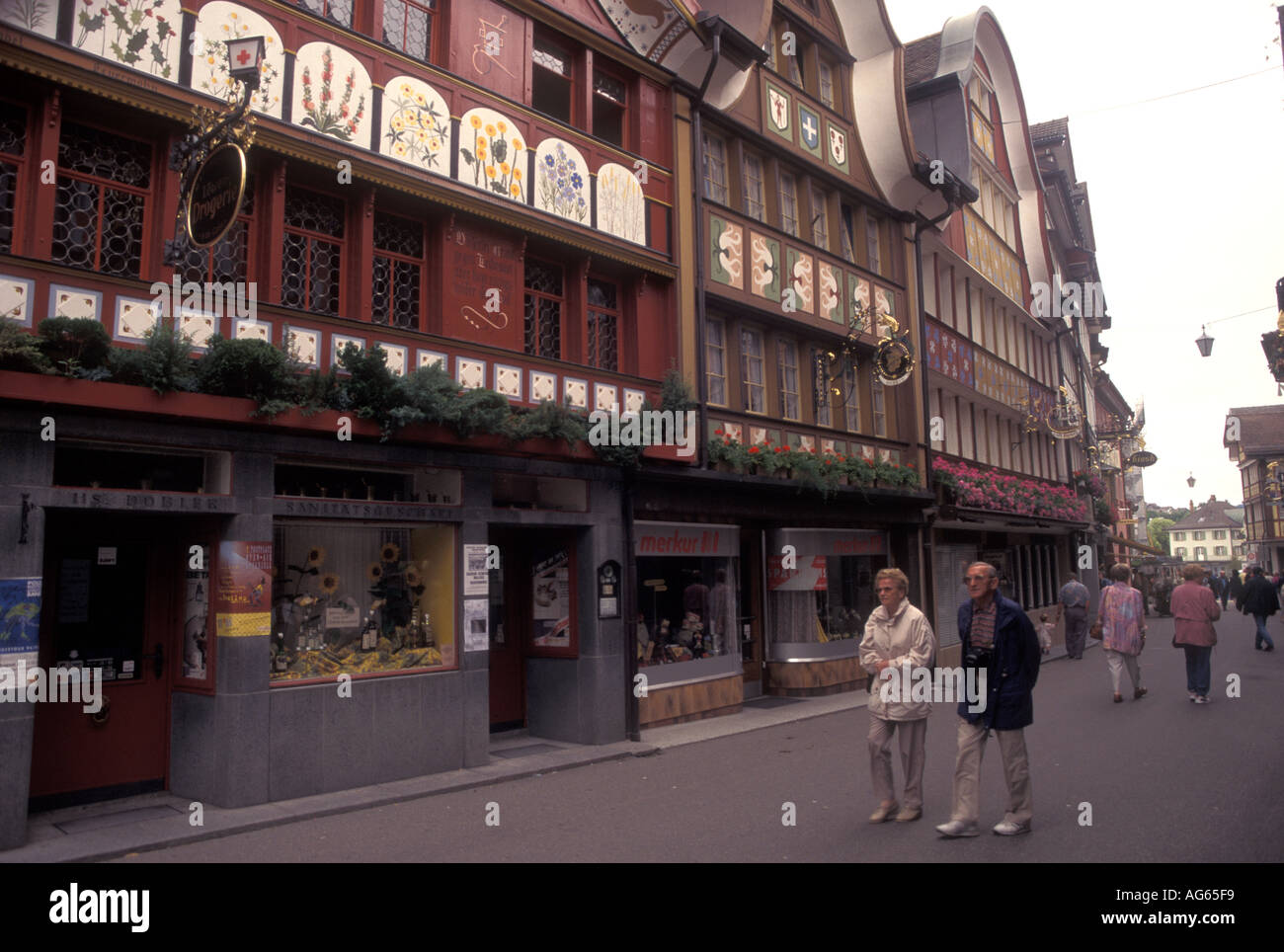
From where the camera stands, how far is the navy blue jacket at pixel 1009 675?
6789 mm

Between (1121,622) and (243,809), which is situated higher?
(1121,622)

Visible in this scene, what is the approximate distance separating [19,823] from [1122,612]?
503 inches

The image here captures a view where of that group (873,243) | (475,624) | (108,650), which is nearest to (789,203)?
(873,243)

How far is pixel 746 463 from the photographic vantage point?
14789mm

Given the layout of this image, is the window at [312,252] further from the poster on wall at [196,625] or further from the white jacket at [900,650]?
the white jacket at [900,650]

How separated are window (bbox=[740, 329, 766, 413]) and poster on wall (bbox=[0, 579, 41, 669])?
34.9ft

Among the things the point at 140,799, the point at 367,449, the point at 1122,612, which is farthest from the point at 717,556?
the point at 140,799

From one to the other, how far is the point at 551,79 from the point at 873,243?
29.3 feet

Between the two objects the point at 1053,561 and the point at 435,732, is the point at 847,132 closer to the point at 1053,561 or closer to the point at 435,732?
the point at 435,732

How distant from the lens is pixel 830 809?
315 inches

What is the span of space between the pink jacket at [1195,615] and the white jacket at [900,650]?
7.33 metres

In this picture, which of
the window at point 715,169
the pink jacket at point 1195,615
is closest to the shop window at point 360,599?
the window at point 715,169

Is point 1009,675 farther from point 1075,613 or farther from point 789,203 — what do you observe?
point 1075,613

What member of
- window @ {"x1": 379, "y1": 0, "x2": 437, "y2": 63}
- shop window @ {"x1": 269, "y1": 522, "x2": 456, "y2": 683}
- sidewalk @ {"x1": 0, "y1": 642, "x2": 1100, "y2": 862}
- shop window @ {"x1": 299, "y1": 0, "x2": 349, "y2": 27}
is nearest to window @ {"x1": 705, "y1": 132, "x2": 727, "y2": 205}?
window @ {"x1": 379, "y1": 0, "x2": 437, "y2": 63}
